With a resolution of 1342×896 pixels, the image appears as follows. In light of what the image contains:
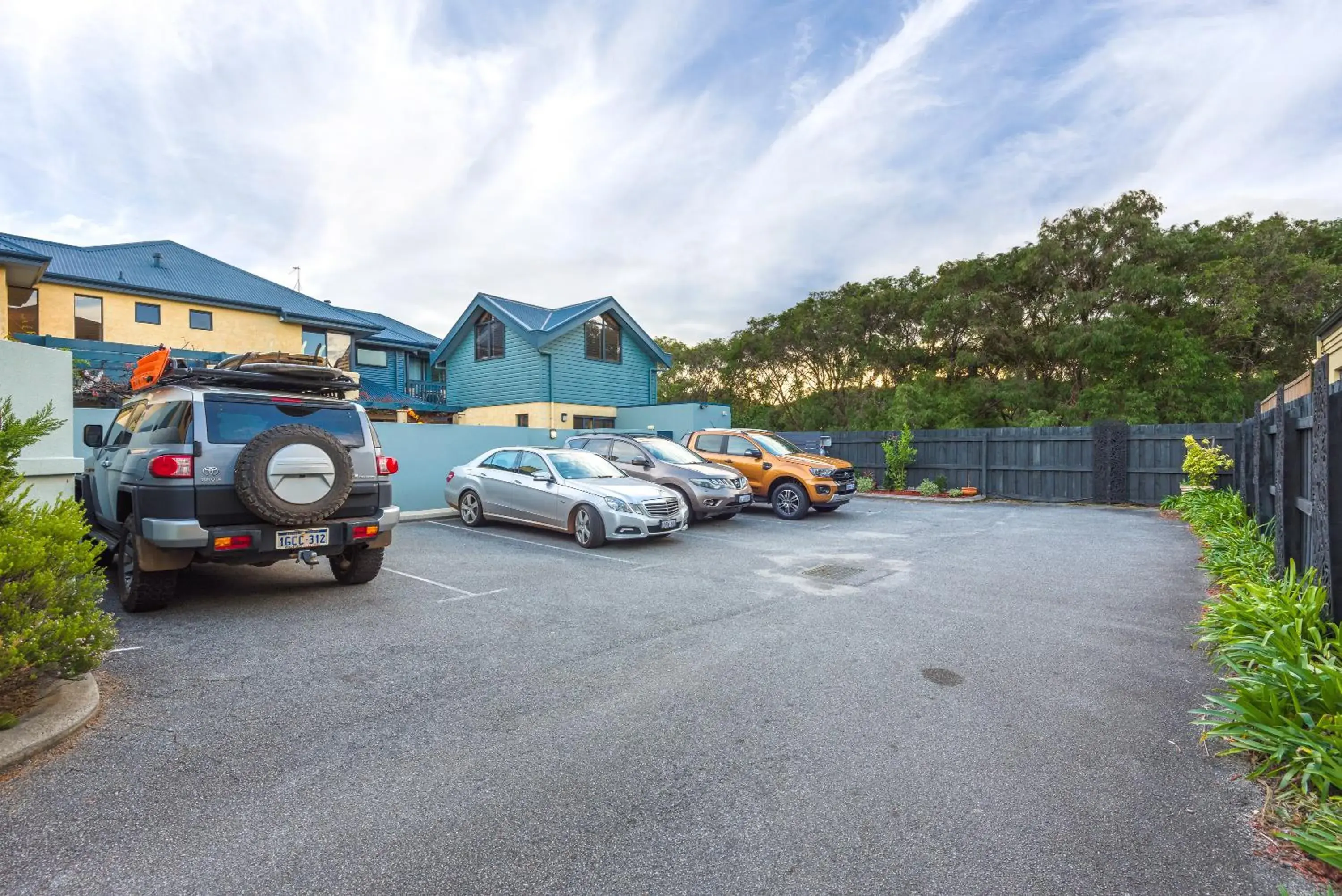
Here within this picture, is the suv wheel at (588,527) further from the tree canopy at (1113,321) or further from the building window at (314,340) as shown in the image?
the tree canopy at (1113,321)

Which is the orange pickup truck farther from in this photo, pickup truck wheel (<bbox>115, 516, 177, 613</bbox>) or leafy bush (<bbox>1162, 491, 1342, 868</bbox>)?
pickup truck wheel (<bbox>115, 516, 177, 613</bbox>)

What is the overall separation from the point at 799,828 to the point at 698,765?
2.03 feet

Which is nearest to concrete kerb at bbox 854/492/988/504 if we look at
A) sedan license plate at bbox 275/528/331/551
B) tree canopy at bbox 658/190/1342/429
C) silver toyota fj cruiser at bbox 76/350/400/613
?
tree canopy at bbox 658/190/1342/429

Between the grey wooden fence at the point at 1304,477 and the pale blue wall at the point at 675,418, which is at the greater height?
the pale blue wall at the point at 675,418

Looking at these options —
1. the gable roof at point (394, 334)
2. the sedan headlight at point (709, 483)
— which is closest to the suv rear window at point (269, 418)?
the sedan headlight at point (709, 483)

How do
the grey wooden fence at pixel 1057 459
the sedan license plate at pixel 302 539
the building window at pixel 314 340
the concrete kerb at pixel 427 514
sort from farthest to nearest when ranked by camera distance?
the building window at pixel 314 340
the grey wooden fence at pixel 1057 459
the concrete kerb at pixel 427 514
the sedan license plate at pixel 302 539

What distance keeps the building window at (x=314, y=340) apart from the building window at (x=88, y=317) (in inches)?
199

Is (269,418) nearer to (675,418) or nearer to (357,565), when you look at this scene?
(357,565)

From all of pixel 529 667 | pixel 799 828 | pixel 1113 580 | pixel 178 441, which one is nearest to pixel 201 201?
pixel 178 441

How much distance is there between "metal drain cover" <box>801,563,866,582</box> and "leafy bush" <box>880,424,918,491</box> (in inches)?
427

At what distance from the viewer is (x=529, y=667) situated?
4.18 meters

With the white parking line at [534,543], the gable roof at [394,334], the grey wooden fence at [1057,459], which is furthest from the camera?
the gable roof at [394,334]

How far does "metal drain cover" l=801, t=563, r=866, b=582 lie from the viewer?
7.04 metres

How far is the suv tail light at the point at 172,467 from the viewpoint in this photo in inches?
193
